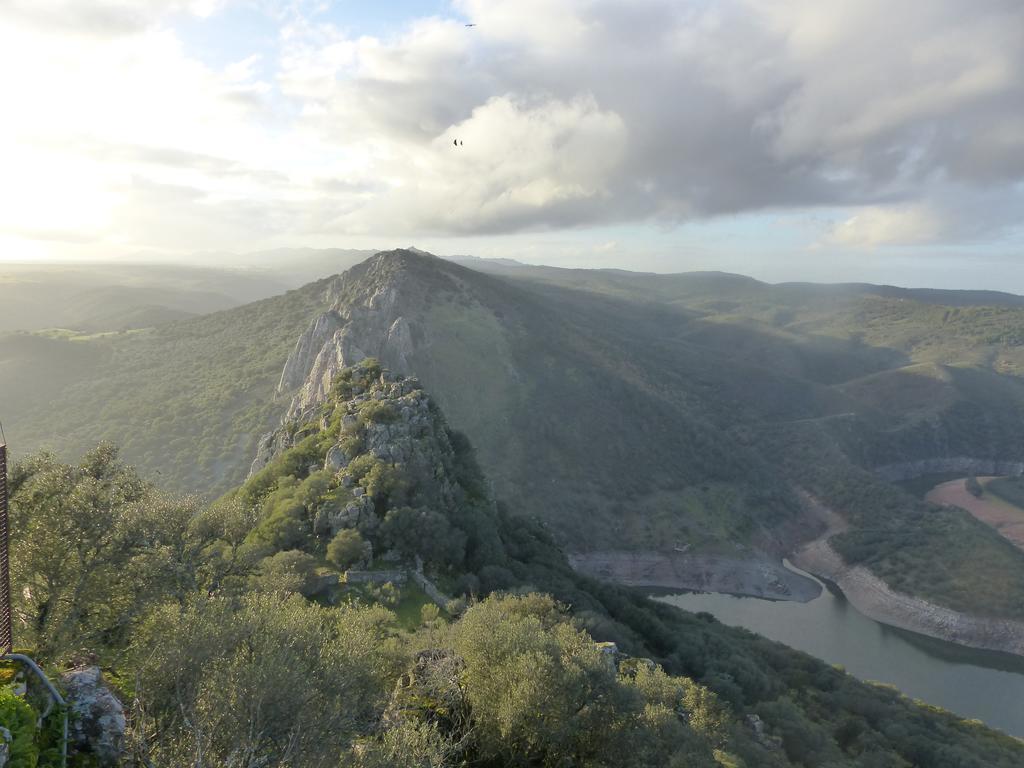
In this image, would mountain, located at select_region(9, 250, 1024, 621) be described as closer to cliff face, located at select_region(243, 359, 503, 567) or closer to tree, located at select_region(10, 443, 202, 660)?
cliff face, located at select_region(243, 359, 503, 567)

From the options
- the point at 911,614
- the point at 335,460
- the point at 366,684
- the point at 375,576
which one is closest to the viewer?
the point at 366,684

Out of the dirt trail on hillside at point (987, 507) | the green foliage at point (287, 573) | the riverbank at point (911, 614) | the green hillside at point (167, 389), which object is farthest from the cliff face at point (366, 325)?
the dirt trail on hillside at point (987, 507)

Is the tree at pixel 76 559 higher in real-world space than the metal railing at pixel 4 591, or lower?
lower

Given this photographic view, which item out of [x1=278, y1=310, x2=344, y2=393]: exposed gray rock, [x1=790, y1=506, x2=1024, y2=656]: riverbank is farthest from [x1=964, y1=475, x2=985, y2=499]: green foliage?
[x1=278, y1=310, x2=344, y2=393]: exposed gray rock

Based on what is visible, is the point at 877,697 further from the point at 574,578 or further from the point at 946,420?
the point at 946,420

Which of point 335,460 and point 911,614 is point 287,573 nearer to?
point 335,460

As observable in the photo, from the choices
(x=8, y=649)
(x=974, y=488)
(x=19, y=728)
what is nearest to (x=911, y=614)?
(x=974, y=488)

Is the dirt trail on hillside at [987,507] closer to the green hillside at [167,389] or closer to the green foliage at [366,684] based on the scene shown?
the green foliage at [366,684]
